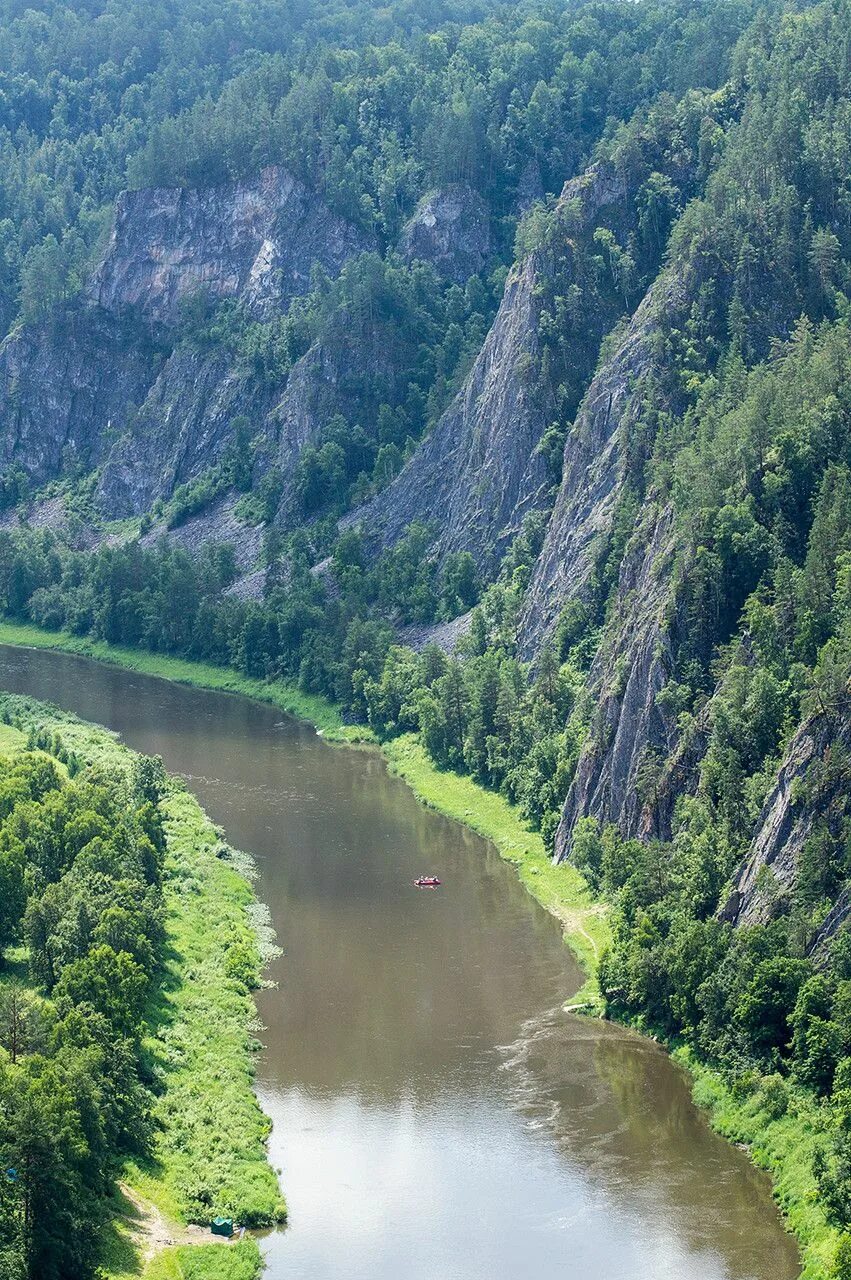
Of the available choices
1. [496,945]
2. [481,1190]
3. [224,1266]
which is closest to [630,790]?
[496,945]

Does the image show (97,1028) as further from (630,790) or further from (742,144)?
(742,144)

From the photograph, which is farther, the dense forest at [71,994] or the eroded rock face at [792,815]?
the eroded rock face at [792,815]

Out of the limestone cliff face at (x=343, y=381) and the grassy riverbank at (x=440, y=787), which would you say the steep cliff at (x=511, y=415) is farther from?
the limestone cliff face at (x=343, y=381)

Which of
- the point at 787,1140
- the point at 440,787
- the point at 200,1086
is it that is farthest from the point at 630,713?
the point at 200,1086

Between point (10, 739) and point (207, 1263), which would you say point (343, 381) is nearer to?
point (10, 739)

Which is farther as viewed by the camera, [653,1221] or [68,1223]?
[653,1221]

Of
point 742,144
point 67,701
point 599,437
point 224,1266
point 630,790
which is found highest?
point 742,144

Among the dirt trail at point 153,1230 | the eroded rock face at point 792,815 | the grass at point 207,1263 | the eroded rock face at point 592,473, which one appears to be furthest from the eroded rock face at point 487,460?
the grass at point 207,1263
